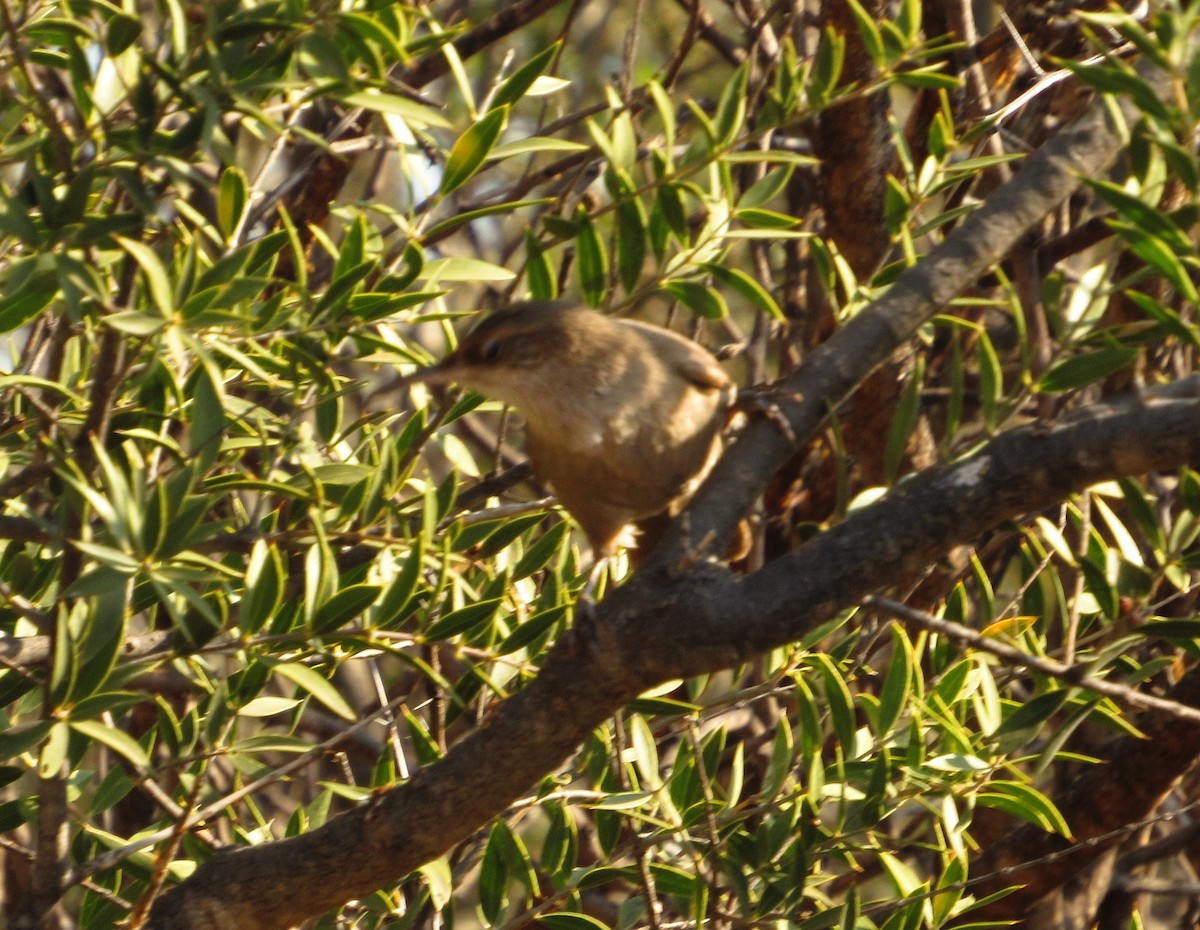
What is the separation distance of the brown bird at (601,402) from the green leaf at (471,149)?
0.72 metres

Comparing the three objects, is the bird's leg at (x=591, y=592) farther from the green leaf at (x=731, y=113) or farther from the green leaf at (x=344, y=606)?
the green leaf at (x=731, y=113)

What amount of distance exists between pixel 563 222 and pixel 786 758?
1122mm

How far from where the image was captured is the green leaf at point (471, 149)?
2613mm

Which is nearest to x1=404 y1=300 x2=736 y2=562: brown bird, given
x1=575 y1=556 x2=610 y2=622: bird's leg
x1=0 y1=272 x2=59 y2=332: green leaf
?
x1=575 y1=556 x2=610 y2=622: bird's leg

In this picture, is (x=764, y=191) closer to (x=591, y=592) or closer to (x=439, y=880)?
(x=591, y=592)

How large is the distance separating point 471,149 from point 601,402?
0.99 metres

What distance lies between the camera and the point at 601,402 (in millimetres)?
3531

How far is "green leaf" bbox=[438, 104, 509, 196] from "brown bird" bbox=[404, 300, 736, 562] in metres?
0.72

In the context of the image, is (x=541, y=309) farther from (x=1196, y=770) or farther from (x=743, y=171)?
(x=1196, y=770)

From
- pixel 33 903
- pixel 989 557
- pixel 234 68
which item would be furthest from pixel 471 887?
pixel 234 68

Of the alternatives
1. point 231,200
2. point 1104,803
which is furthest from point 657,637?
point 1104,803

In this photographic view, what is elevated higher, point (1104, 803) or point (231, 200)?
point (231, 200)

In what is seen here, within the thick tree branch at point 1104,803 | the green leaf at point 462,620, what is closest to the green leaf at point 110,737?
the green leaf at point 462,620

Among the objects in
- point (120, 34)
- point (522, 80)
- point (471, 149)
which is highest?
point (120, 34)
